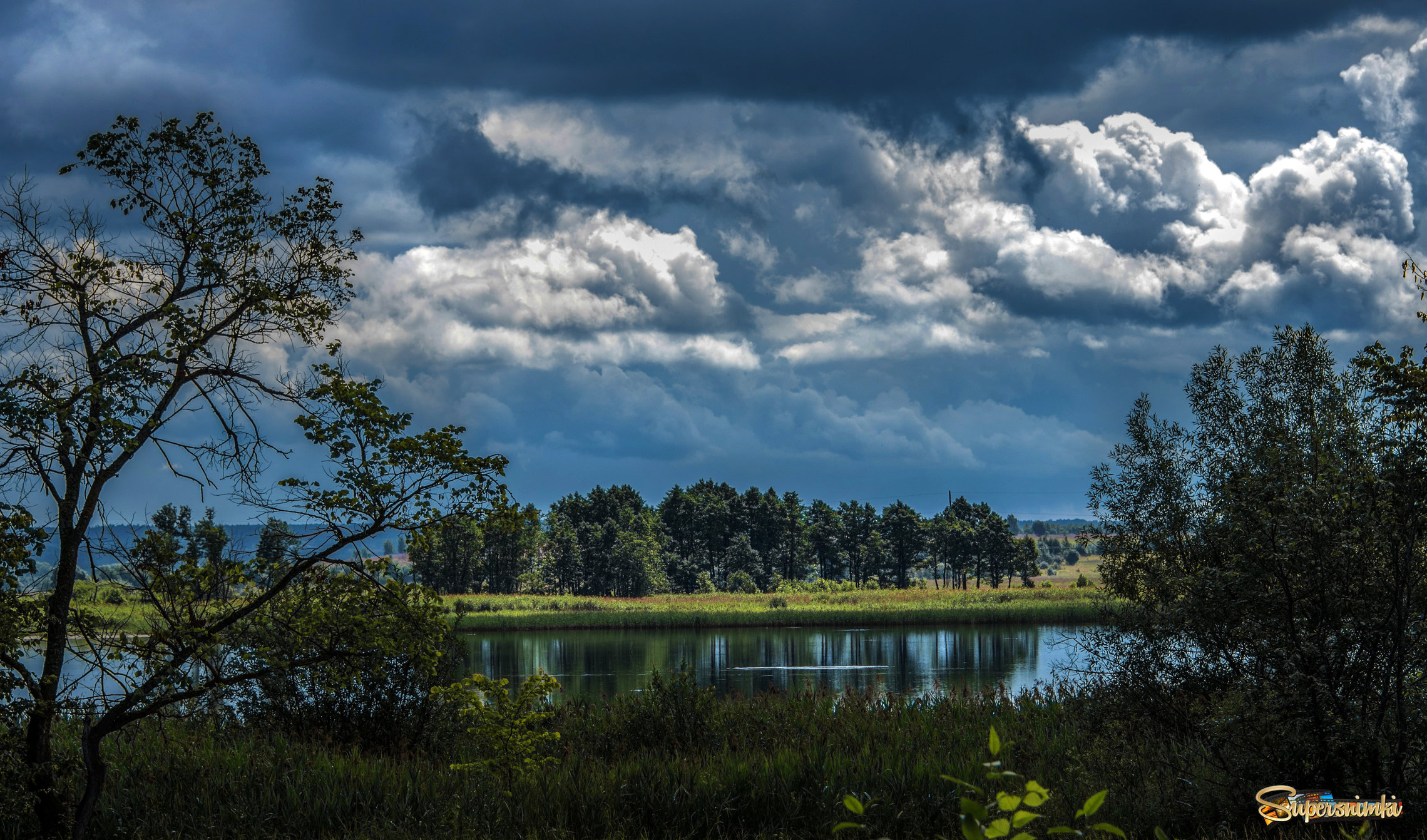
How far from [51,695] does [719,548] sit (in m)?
125

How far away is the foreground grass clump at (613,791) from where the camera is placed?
10234mm

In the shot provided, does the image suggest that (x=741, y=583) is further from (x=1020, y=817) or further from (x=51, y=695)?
(x=1020, y=817)

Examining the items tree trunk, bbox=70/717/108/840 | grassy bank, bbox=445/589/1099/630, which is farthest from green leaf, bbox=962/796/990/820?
grassy bank, bbox=445/589/1099/630

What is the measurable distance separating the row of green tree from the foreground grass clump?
90867 millimetres

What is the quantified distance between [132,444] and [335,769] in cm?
489

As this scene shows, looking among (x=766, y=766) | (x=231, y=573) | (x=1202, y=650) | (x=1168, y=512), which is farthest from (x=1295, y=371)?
(x=231, y=573)

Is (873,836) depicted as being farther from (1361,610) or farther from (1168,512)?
(1168,512)

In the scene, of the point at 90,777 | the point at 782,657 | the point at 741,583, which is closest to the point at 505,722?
the point at 90,777

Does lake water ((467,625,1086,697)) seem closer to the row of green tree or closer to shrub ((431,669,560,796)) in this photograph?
shrub ((431,669,560,796))

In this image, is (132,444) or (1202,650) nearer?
(132,444)

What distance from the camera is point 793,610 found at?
78875mm

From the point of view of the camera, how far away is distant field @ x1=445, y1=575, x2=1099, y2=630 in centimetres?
6956

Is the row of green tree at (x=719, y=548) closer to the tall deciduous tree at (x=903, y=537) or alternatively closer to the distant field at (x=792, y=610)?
the tall deciduous tree at (x=903, y=537)

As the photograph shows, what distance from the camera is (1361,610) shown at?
9.53 m
